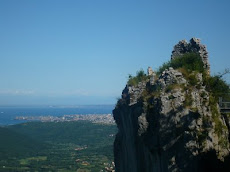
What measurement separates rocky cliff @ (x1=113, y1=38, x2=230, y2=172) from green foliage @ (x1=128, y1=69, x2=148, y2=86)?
4.48 feet

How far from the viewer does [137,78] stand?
20953 millimetres

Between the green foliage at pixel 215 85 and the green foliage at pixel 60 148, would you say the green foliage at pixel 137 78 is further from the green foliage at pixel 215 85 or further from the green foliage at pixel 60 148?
the green foliage at pixel 60 148

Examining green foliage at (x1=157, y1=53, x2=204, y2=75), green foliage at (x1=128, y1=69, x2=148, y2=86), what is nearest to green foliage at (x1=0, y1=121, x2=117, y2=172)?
Answer: green foliage at (x1=128, y1=69, x2=148, y2=86)

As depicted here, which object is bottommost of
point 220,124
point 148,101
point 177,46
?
point 220,124

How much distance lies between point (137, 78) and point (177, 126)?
723cm

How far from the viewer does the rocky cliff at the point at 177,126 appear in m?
13.7

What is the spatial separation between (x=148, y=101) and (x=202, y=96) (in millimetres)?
2613

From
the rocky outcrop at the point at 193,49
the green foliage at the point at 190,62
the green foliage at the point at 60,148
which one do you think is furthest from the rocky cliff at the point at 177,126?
the green foliage at the point at 60,148

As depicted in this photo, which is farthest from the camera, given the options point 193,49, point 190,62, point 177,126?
point 193,49

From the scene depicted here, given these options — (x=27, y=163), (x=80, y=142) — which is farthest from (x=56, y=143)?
(x=27, y=163)

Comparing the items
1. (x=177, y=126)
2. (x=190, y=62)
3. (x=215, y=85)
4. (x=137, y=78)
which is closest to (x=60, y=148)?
(x=137, y=78)

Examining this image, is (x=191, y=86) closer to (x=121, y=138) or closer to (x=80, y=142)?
(x=121, y=138)

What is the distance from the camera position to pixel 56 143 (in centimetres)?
17150

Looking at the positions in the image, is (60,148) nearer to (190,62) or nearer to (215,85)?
(190,62)
